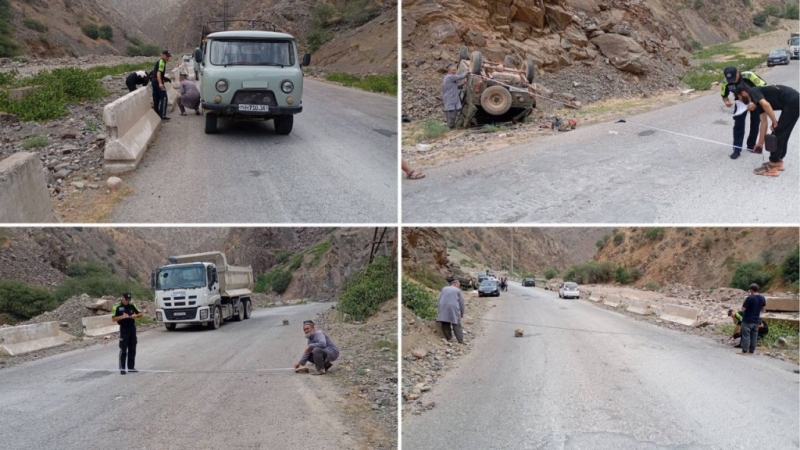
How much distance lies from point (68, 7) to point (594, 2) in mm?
75095

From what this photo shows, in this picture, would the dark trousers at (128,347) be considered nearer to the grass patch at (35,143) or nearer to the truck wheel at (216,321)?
the grass patch at (35,143)

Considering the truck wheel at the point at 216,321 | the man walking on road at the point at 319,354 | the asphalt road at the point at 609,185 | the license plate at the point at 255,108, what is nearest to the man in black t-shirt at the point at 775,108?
the asphalt road at the point at 609,185

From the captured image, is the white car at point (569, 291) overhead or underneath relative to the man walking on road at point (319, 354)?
underneath

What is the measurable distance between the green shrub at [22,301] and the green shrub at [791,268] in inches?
1255

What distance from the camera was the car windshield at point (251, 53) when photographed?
46.6ft

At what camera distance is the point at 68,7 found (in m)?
83.2

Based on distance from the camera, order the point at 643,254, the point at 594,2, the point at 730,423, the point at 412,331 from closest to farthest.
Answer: the point at 730,423, the point at 412,331, the point at 594,2, the point at 643,254

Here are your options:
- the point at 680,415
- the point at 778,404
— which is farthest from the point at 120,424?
the point at 778,404

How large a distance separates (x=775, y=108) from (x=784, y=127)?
0.57 m

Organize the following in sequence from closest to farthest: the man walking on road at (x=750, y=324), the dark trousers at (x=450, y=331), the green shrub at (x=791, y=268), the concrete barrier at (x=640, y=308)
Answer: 1. the man walking on road at (x=750, y=324)
2. the dark trousers at (x=450, y=331)
3. the concrete barrier at (x=640, y=308)
4. the green shrub at (x=791, y=268)

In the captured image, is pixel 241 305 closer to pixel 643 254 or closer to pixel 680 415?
pixel 680 415

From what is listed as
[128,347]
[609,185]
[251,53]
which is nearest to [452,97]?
[251,53]

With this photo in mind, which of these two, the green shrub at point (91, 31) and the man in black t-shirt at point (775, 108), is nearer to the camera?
the man in black t-shirt at point (775, 108)

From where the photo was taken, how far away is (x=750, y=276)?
31547 millimetres
